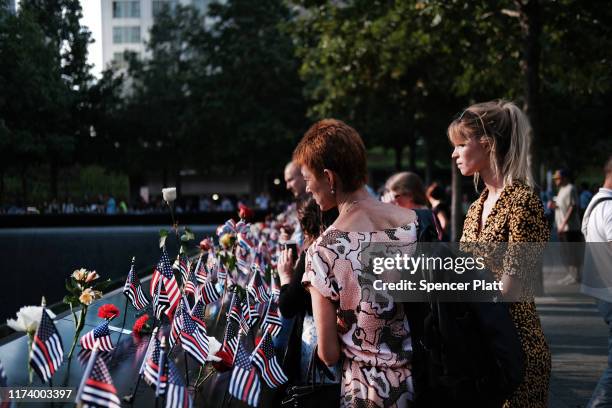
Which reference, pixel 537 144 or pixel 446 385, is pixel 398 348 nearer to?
pixel 446 385

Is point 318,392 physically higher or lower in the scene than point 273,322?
lower

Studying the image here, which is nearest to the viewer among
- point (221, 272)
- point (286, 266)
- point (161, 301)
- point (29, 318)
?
point (29, 318)

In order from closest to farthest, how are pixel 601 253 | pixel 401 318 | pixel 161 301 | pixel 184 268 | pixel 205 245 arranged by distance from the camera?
pixel 401 318, pixel 601 253, pixel 161 301, pixel 184 268, pixel 205 245

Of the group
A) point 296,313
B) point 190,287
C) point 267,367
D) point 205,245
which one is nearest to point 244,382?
point 267,367

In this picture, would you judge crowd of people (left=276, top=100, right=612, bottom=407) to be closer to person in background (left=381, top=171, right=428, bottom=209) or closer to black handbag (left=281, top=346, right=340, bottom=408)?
black handbag (left=281, top=346, right=340, bottom=408)

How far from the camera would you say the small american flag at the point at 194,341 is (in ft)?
12.9

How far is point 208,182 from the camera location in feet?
209

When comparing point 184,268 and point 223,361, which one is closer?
point 223,361

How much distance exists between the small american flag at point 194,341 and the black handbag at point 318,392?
1.03 meters

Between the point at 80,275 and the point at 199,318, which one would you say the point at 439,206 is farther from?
the point at 80,275

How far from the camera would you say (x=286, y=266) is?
12.5ft

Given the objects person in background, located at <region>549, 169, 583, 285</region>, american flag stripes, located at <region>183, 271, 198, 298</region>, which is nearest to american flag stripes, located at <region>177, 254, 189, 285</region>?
american flag stripes, located at <region>183, 271, 198, 298</region>

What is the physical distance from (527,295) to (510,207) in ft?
1.17

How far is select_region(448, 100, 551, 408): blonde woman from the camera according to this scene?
312 centimetres
